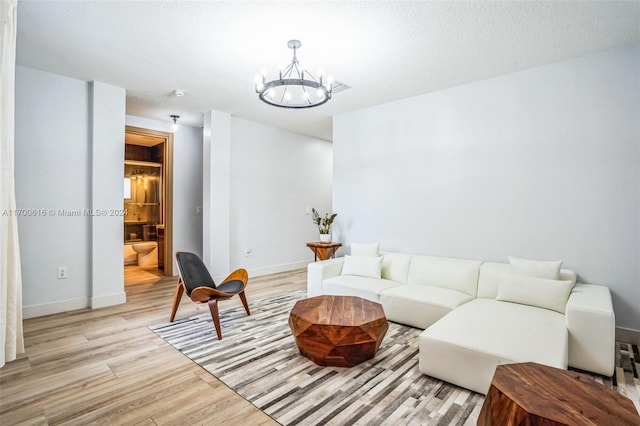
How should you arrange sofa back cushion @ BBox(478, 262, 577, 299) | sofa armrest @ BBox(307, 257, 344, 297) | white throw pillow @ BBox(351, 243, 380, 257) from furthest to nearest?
white throw pillow @ BBox(351, 243, 380, 257)
sofa armrest @ BBox(307, 257, 344, 297)
sofa back cushion @ BBox(478, 262, 577, 299)

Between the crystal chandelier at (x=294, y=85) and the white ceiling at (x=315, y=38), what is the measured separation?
16 centimetres

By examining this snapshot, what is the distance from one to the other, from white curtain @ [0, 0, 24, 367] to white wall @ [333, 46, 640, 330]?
371cm

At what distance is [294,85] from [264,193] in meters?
3.09

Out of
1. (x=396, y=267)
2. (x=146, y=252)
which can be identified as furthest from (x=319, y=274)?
(x=146, y=252)

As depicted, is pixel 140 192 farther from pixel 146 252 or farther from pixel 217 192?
pixel 217 192

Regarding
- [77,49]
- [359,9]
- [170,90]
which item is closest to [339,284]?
[359,9]

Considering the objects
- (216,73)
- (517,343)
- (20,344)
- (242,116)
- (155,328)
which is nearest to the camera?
(20,344)

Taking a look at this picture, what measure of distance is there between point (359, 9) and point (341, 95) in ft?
5.72

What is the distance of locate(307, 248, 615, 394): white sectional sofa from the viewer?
1.99 metres

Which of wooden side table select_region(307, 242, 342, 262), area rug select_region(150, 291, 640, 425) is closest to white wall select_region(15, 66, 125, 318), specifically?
area rug select_region(150, 291, 640, 425)

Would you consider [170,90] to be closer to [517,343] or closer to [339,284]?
Result: [339,284]

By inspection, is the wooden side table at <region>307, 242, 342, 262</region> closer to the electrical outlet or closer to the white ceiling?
the white ceiling

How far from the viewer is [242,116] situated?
5.11 m

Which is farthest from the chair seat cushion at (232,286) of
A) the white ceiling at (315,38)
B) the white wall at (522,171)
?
the white ceiling at (315,38)
